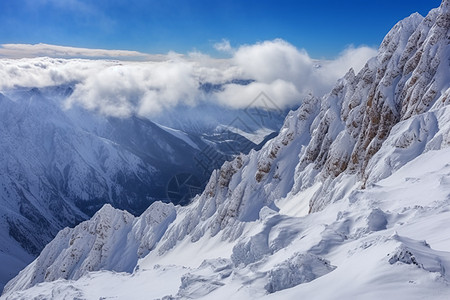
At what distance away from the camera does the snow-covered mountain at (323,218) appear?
21292mm

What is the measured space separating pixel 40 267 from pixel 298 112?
102 m

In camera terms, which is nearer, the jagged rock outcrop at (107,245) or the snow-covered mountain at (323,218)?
the snow-covered mountain at (323,218)

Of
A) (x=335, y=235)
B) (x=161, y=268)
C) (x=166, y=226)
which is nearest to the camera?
(x=335, y=235)

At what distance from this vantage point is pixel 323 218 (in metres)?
44.2

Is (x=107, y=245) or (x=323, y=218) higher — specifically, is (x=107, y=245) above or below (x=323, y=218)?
above

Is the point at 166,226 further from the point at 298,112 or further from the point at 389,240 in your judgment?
the point at 389,240

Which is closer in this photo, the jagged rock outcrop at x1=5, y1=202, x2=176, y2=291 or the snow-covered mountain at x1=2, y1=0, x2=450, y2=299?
the snow-covered mountain at x1=2, y1=0, x2=450, y2=299

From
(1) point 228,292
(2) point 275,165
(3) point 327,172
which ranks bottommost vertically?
(1) point 228,292

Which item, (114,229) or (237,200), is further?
(114,229)

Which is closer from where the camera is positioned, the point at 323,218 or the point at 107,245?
the point at 323,218

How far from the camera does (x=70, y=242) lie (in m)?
134

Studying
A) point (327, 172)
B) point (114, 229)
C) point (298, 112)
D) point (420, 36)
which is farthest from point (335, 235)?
point (114, 229)

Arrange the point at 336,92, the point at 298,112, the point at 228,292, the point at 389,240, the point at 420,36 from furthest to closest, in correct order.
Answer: the point at 298,112
the point at 336,92
the point at 420,36
the point at 228,292
the point at 389,240

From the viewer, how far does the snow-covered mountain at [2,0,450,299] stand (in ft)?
69.9
